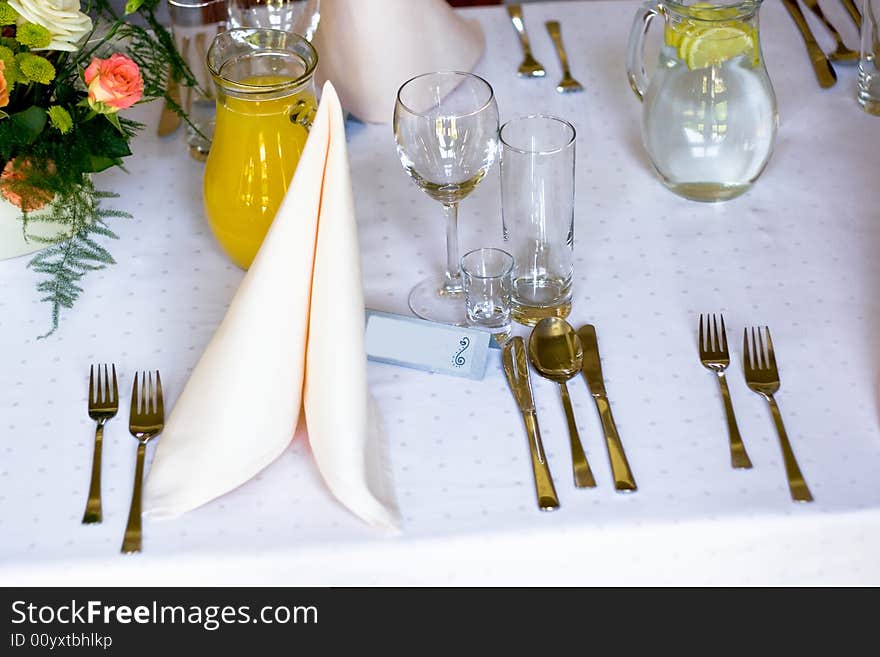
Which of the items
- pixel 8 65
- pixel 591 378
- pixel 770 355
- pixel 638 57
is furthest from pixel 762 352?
pixel 8 65

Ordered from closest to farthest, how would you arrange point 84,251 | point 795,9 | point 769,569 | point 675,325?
point 769,569 → point 675,325 → point 84,251 → point 795,9

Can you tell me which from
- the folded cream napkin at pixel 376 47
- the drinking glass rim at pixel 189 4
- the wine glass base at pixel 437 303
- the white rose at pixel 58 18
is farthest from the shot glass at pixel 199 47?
the wine glass base at pixel 437 303

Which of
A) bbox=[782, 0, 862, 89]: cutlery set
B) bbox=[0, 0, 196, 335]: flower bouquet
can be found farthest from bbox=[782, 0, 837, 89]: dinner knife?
bbox=[0, 0, 196, 335]: flower bouquet

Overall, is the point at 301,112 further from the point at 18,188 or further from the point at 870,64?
the point at 870,64

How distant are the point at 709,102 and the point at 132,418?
638 mm

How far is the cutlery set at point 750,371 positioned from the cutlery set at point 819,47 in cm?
50

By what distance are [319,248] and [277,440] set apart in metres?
0.16

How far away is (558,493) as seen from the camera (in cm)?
83

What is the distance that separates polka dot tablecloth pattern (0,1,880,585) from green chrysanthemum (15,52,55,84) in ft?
0.69

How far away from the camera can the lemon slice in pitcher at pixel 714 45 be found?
3.49 feet

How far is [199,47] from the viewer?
1253 mm
